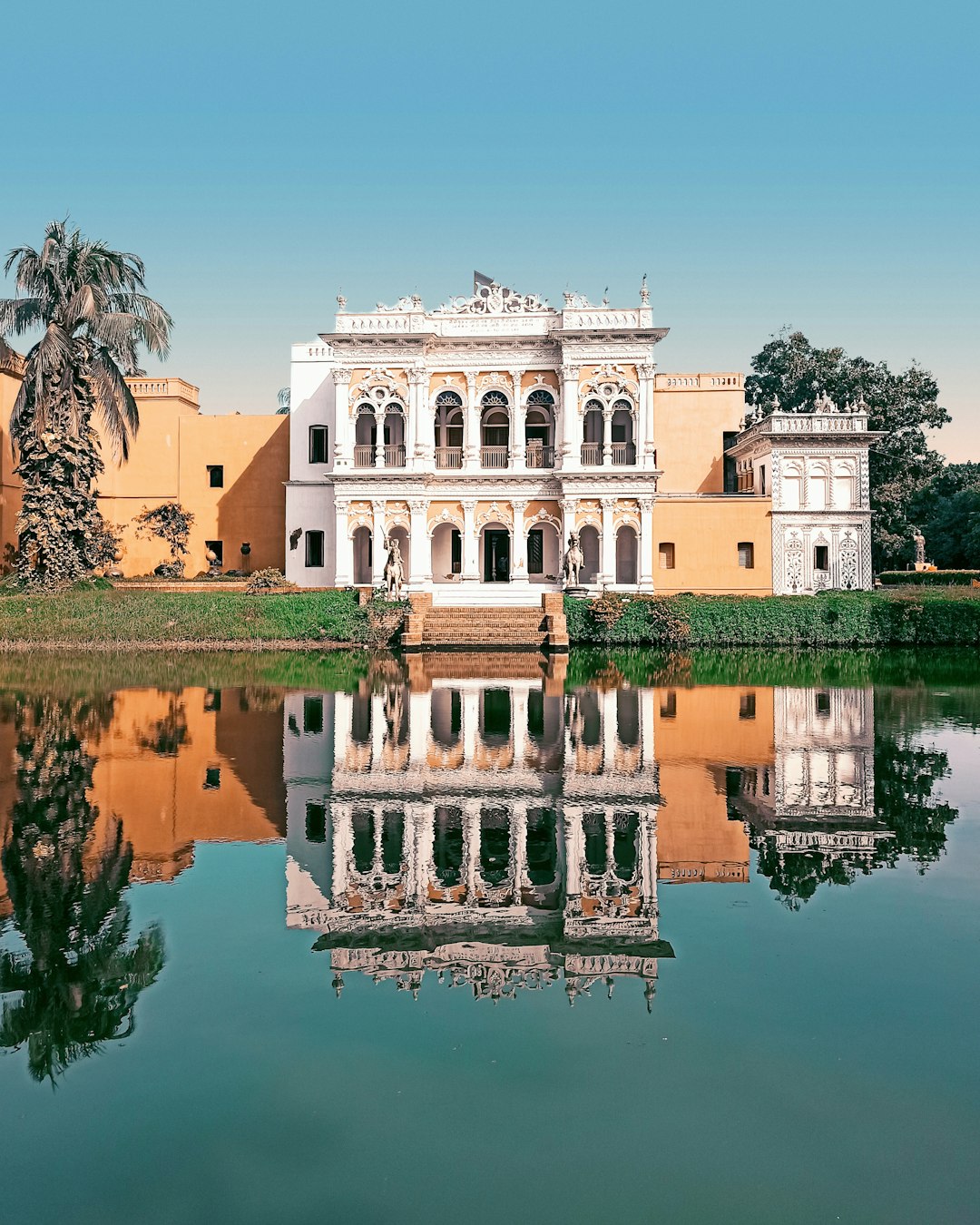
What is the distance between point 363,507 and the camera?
31.2 meters

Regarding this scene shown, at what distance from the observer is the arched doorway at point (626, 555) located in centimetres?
3225

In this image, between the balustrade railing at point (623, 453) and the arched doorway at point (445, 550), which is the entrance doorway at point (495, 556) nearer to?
the arched doorway at point (445, 550)

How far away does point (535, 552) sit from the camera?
32500 millimetres

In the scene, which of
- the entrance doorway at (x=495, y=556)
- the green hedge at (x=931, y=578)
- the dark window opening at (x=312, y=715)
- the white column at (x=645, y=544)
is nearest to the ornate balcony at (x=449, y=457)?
the entrance doorway at (x=495, y=556)

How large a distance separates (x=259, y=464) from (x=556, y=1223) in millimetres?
33146

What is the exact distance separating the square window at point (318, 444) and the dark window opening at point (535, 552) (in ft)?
23.5

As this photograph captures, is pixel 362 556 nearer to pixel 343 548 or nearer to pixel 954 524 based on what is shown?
pixel 343 548

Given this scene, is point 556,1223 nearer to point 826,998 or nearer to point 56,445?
point 826,998

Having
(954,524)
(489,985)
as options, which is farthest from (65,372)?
(954,524)

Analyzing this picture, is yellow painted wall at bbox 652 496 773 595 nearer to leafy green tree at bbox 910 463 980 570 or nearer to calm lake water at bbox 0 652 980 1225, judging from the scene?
leafy green tree at bbox 910 463 980 570

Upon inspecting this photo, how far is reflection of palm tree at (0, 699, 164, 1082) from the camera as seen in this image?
4.72 m

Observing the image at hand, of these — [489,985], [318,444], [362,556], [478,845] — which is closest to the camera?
[489,985]

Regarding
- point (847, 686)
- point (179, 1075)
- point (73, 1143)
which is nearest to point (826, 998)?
point (179, 1075)

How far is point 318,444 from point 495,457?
610 centimetres
